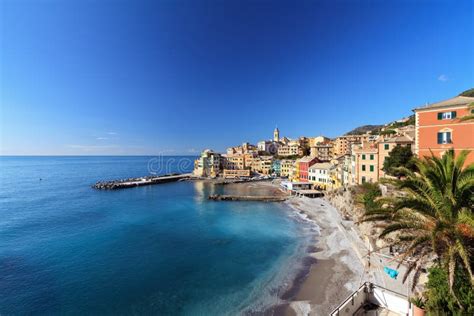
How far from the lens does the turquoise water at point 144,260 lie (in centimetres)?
1585

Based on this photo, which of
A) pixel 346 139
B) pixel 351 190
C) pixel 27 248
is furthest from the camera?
pixel 346 139

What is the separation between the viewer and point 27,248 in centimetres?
2550

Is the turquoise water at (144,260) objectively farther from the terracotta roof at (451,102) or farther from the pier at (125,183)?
the pier at (125,183)

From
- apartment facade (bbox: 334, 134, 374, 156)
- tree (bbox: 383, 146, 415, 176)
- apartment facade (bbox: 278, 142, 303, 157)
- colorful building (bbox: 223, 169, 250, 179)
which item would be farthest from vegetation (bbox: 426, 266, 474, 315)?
apartment facade (bbox: 278, 142, 303, 157)

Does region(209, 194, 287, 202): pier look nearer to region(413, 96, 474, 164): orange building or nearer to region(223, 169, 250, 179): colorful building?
region(413, 96, 474, 164): orange building

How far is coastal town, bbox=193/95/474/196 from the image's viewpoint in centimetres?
1855

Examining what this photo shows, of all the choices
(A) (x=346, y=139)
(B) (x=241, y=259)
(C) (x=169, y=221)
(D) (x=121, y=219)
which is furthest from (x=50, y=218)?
(A) (x=346, y=139)

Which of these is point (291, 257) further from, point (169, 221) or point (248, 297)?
point (169, 221)

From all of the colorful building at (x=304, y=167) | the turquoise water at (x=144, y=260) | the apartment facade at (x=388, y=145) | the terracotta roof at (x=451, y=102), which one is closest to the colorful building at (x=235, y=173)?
the colorful building at (x=304, y=167)

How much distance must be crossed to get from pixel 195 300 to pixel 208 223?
18944mm

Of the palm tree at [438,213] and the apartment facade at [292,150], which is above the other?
the apartment facade at [292,150]

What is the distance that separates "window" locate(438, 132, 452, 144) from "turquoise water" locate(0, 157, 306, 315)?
16679 millimetres

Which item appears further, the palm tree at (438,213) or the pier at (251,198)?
the pier at (251,198)

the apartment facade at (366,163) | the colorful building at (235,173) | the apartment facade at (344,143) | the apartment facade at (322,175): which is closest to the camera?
the apartment facade at (366,163)
